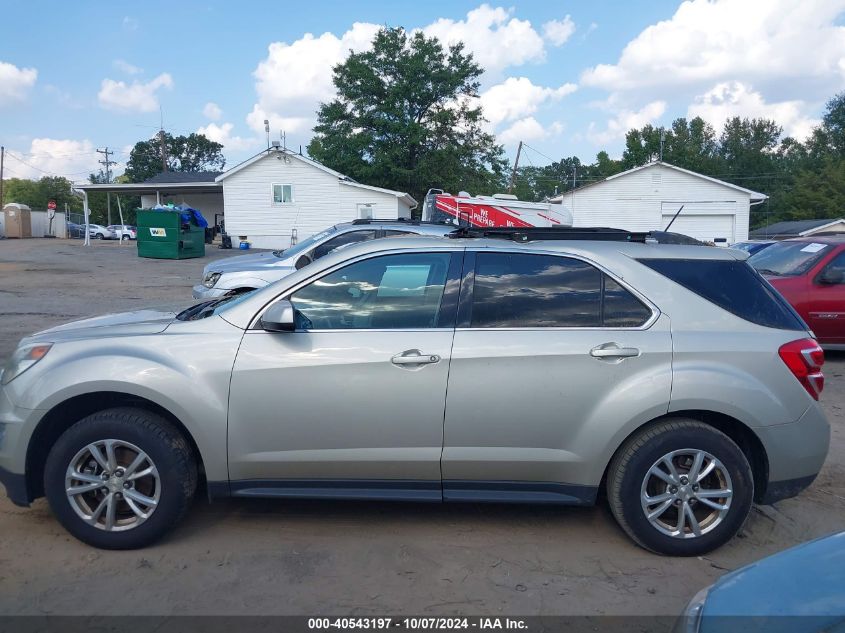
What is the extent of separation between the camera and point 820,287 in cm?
923

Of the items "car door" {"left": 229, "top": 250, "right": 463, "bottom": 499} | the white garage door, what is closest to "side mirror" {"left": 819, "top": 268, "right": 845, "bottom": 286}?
"car door" {"left": 229, "top": 250, "right": 463, "bottom": 499}

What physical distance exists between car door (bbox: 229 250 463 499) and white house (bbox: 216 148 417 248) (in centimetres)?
3270

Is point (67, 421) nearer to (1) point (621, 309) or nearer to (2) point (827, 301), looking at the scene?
(1) point (621, 309)

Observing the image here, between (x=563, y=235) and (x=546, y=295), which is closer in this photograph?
(x=546, y=295)

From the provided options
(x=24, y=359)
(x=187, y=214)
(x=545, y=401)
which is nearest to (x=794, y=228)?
(x=187, y=214)

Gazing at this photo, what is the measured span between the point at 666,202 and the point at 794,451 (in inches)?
1461

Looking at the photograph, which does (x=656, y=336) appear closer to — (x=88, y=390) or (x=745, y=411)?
(x=745, y=411)

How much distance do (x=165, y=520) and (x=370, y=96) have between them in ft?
132

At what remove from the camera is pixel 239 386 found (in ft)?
12.9

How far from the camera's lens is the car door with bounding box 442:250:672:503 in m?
3.92

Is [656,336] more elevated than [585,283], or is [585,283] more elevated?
[585,283]

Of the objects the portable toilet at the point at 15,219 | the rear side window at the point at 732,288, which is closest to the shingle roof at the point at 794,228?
the rear side window at the point at 732,288

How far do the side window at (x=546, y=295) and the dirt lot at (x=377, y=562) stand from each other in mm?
1318

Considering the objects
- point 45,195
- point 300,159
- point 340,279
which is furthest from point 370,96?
point 45,195
